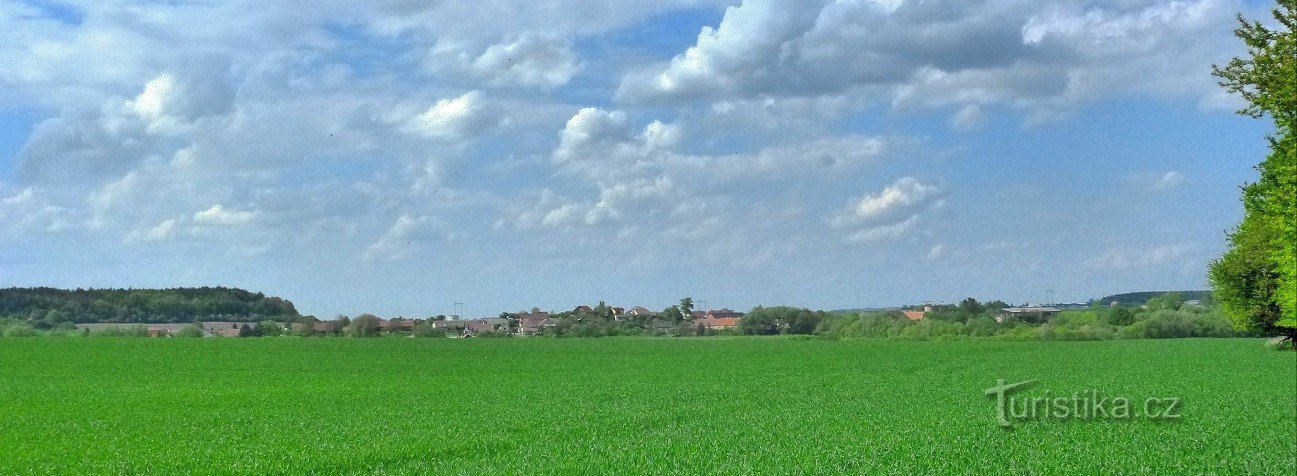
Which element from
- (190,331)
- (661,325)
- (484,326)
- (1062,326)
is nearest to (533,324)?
A: (484,326)

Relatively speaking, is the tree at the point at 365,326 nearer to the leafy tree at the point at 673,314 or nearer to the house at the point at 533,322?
the house at the point at 533,322

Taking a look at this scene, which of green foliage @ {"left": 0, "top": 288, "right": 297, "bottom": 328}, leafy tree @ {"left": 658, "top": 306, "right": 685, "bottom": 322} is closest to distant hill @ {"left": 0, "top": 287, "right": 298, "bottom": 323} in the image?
green foliage @ {"left": 0, "top": 288, "right": 297, "bottom": 328}

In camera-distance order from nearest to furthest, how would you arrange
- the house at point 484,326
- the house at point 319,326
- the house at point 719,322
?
the house at point 319,326 < the house at point 484,326 < the house at point 719,322

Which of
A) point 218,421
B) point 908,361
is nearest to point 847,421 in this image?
point 218,421

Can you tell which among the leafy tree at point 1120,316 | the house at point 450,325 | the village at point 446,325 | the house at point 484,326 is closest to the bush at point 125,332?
the village at point 446,325

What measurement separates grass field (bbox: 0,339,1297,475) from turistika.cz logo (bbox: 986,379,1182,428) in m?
0.71

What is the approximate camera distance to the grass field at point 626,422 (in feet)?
66.7

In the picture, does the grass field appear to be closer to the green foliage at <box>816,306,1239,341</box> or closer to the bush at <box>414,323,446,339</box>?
the green foliage at <box>816,306,1239,341</box>

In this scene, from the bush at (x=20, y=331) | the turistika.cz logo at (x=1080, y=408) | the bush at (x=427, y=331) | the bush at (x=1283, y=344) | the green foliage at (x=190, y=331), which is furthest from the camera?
the bush at (x=427, y=331)

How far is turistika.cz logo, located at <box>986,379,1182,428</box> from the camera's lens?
1125 inches

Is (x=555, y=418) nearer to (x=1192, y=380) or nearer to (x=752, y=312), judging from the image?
(x=1192, y=380)

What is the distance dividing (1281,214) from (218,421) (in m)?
43.4

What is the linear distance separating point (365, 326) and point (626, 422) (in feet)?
380

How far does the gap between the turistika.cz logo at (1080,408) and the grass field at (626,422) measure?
0.71m
